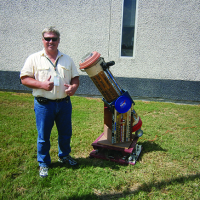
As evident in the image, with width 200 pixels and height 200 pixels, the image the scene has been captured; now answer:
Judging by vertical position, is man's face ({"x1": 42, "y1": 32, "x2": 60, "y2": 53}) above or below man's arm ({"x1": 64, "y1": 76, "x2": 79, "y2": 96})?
above

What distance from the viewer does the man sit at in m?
2.49

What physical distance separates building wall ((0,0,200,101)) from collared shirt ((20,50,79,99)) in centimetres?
438

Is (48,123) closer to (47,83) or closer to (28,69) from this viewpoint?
(47,83)

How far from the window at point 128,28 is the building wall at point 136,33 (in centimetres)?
22

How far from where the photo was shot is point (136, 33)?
6551 mm

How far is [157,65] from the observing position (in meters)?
6.61

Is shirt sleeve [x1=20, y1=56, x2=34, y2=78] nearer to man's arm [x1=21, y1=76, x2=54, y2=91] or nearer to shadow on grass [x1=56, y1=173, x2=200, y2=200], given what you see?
man's arm [x1=21, y1=76, x2=54, y2=91]

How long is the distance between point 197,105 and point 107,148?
4.92 m

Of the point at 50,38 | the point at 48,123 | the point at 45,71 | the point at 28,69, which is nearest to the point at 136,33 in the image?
the point at 50,38

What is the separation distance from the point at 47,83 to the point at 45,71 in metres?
0.23

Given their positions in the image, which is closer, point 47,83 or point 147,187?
point 47,83

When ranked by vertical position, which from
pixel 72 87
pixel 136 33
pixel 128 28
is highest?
pixel 128 28

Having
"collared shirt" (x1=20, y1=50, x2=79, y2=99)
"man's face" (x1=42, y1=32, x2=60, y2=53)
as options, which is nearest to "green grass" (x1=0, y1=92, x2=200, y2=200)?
"collared shirt" (x1=20, y1=50, x2=79, y2=99)

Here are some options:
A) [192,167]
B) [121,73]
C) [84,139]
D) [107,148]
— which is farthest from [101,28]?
[192,167]
